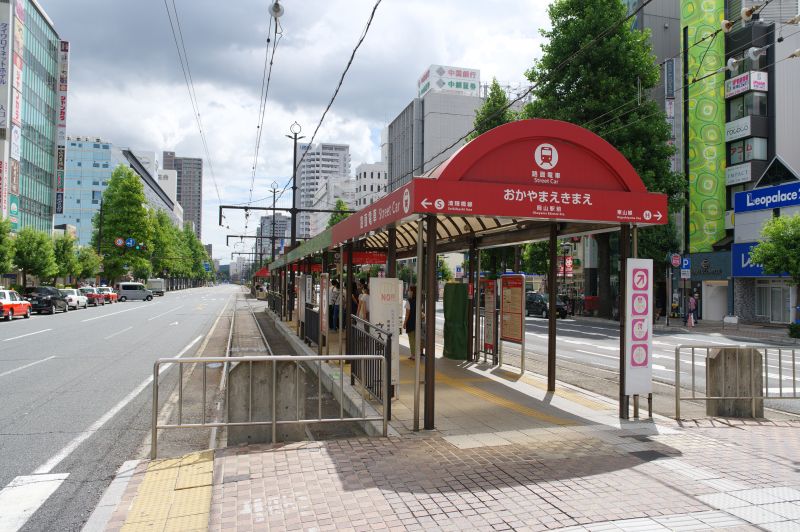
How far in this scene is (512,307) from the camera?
39.0 ft

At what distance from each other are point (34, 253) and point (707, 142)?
47.0 meters

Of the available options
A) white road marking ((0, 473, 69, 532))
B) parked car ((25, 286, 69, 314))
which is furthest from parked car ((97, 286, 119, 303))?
white road marking ((0, 473, 69, 532))

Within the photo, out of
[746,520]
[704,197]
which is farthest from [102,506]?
[704,197]

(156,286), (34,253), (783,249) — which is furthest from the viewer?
(156,286)

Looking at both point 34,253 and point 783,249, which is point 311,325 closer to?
point 783,249

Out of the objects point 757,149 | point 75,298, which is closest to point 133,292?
point 75,298

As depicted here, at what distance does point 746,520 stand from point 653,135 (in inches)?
1120

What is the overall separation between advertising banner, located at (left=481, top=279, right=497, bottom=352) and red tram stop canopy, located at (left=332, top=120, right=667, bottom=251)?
509 cm

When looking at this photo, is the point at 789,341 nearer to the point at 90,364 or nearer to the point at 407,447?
the point at 407,447

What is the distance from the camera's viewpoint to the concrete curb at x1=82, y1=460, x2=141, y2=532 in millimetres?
4469

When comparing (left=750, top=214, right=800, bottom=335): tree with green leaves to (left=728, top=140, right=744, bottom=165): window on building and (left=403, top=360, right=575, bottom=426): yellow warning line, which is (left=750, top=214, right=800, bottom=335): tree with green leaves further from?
(left=403, top=360, right=575, bottom=426): yellow warning line

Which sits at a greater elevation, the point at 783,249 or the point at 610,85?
the point at 610,85

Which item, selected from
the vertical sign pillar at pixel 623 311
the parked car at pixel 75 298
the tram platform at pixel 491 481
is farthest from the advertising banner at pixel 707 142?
the parked car at pixel 75 298

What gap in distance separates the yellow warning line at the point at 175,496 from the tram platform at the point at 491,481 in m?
0.02
